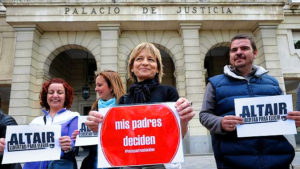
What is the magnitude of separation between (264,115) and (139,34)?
13002 mm

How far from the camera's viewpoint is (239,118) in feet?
8.20

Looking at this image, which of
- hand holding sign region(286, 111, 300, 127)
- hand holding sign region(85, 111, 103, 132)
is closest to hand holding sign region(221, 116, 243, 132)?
hand holding sign region(286, 111, 300, 127)

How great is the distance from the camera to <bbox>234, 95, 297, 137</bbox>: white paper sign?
2.48 m

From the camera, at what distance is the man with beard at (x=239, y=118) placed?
7.99 feet

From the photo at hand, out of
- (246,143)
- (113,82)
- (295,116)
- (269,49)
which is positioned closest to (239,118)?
(246,143)

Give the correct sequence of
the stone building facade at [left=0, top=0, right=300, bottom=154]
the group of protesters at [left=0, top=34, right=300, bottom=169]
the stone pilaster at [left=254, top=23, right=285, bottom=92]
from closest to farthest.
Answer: the group of protesters at [left=0, top=34, right=300, bottom=169]
the stone building facade at [left=0, top=0, right=300, bottom=154]
the stone pilaster at [left=254, top=23, right=285, bottom=92]

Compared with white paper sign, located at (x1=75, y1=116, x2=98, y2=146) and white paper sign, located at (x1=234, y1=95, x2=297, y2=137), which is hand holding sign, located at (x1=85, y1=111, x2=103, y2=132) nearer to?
white paper sign, located at (x1=75, y1=116, x2=98, y2=146)

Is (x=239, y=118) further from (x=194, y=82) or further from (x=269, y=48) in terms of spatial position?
(x=269, y=48)

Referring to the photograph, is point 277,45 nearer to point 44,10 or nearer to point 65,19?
point 65,19

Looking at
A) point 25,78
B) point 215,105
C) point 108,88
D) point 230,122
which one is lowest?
point 230,122

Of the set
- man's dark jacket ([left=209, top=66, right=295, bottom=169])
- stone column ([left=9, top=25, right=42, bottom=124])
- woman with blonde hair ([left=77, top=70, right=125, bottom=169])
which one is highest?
stone column ([left=9, top=25, right=42, bottom=124])

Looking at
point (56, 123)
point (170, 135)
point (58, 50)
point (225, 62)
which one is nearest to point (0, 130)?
point (56, 123)

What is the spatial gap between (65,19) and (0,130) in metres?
11.9

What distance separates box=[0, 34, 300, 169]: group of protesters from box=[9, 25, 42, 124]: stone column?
1104cm
